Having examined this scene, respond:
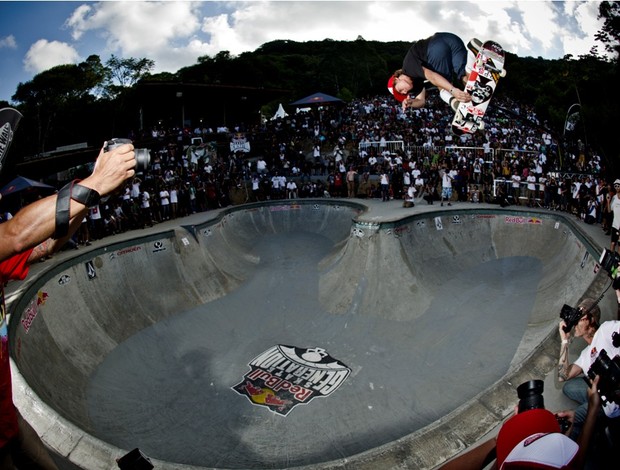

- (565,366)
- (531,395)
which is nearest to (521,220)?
(565,366)

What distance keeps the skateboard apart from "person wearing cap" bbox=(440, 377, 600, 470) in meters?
6.45

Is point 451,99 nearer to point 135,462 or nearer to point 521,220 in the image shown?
point 135,462

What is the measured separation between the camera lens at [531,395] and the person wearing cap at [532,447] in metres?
0.27

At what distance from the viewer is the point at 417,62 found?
7766 millimetres

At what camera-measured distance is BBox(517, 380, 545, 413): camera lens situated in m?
2.32

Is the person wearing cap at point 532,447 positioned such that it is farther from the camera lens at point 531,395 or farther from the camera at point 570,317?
the camera at point 570,317

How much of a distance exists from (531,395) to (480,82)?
261 inches

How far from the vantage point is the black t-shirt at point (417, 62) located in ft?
25.0


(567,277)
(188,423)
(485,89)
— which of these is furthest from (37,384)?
(567,277)

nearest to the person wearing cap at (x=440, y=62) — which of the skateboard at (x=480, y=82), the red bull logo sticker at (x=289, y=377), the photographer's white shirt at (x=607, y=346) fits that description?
the skateboard at (x=480, y=82)

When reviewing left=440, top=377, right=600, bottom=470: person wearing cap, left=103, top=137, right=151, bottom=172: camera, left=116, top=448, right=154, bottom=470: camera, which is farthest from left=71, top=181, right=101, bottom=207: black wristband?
left=440, top=377, right=600, bottom=470: person wearing cap

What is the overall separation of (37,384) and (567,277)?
11.0m

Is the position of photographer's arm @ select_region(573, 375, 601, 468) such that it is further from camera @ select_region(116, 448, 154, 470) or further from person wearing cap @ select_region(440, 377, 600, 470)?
camera @ select_region(116, 448, 154, 470)

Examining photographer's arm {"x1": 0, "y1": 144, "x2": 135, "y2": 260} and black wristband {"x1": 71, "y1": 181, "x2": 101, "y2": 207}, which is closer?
photographer's arm {"x1": 0, "y1": 144, "x2": 135, "y2": 260}
